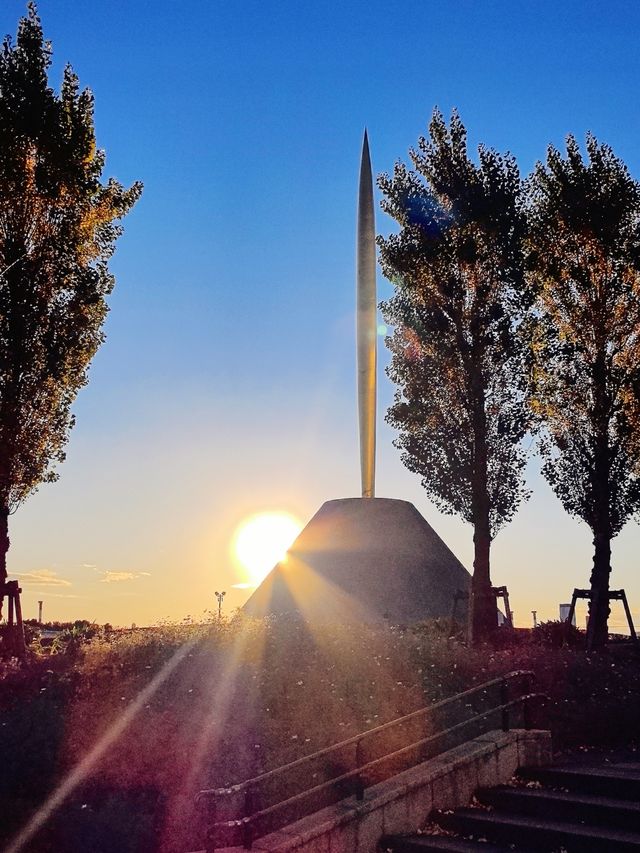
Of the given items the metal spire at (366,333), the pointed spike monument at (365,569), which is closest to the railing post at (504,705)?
the pointed spike monument at (365,569)

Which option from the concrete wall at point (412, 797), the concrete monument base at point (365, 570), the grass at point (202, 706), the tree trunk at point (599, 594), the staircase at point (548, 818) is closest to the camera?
the concrete wall at point (412, 797)

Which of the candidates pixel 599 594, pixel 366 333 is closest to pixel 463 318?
pixel 599 594

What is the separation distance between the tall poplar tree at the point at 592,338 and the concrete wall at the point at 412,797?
13.1 meters

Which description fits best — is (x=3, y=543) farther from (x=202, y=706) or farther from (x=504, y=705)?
(x=504, y=705)

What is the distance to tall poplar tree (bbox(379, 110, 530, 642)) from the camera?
1061 inches

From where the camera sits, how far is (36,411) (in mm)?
23781

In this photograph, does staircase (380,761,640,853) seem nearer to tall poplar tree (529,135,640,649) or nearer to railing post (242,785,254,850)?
railing post (242,785,254,850)

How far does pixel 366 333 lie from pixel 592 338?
29.2 metres

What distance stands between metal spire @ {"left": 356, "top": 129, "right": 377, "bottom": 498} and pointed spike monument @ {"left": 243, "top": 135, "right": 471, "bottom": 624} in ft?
0.59

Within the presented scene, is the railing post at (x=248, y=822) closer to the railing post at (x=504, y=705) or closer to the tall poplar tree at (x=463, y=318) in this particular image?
the railing post at (x=504, y=705)

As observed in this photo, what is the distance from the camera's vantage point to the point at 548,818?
10820 millimetres

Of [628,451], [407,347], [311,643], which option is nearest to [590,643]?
[628,451]

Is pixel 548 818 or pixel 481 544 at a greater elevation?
pixel 481 544

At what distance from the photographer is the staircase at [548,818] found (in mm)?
9977
